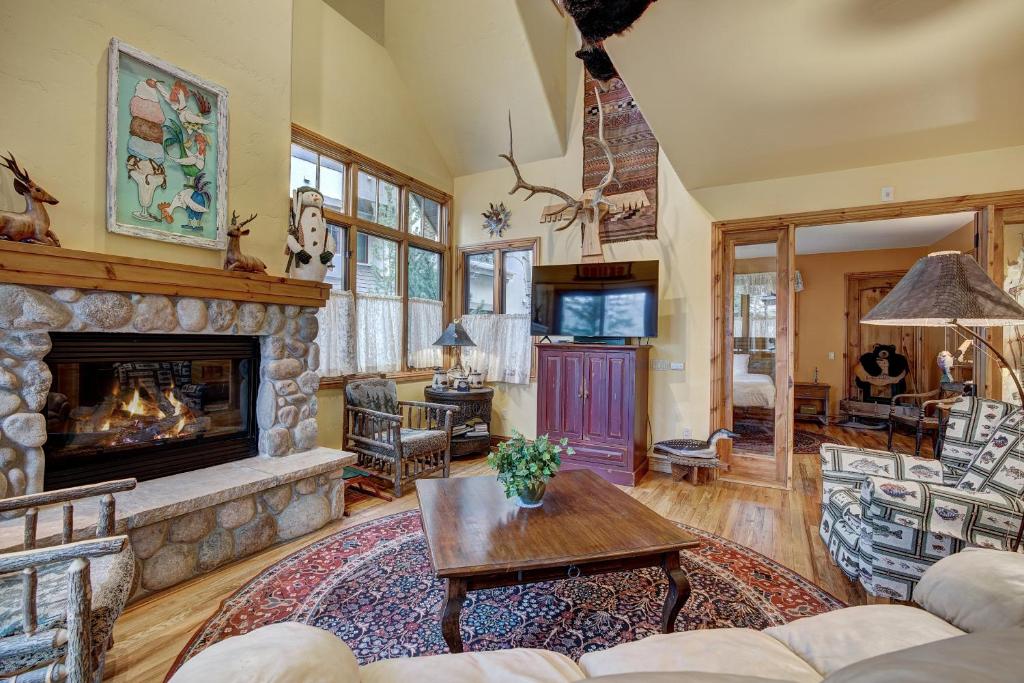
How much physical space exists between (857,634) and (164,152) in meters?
3.64

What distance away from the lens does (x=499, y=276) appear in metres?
5.39

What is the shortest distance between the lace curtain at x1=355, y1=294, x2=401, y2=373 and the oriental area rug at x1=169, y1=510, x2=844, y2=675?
Result: 2184 millimetres

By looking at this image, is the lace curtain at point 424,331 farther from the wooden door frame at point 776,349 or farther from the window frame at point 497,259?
the wooden door frame at point 776,349

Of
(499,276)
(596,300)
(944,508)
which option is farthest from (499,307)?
(944,508)

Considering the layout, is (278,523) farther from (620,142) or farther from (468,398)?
(620,142)

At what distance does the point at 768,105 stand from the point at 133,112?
3830mm

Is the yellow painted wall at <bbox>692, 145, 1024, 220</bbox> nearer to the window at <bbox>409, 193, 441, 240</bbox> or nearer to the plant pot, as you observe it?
the window at <bbox>409, 193, 441, 240</bbox>

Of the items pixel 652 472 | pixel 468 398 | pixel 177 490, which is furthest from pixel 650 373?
pixel 177 490

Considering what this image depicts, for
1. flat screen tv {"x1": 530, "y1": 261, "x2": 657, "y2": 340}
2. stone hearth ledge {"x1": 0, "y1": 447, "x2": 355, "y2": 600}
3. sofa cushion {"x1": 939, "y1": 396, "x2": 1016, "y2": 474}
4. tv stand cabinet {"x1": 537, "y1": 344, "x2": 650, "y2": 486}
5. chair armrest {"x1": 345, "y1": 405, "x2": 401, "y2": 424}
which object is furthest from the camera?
flat screen tv {"x1": 530, "y1": 261, "x2": 657, "y2": 340}

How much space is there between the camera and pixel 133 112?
94.8 inches

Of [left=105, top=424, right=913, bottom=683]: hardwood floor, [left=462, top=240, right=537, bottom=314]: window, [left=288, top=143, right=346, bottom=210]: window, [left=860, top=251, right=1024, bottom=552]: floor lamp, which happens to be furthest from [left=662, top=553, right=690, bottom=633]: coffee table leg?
[left=288, top=143, right=346, bottom=210]: window

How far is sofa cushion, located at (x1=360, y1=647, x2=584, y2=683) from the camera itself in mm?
992

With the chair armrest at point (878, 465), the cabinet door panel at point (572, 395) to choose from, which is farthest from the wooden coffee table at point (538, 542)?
the cabinet door panel at point (572, 395)

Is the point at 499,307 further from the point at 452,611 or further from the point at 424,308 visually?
the point at 452,611
